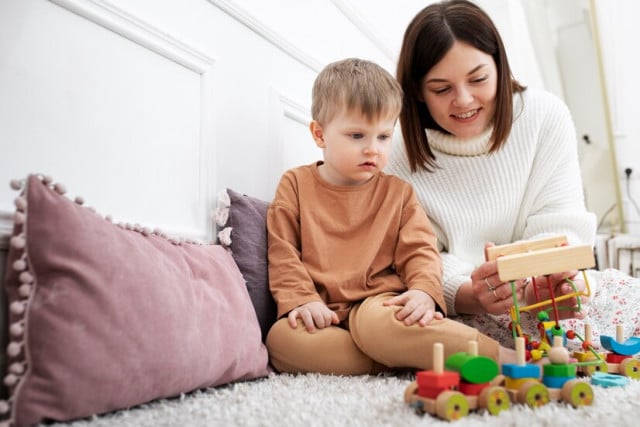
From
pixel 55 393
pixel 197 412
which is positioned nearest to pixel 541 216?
pixel 197 412

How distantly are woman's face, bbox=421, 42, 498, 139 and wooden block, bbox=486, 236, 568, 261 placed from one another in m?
0.43

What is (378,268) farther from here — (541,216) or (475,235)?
(541,216)

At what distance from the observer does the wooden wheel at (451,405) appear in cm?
67

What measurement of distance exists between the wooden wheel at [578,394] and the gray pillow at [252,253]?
63 centimetres

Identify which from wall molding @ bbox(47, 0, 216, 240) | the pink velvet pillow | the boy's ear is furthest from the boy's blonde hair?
the pink velvet pillow

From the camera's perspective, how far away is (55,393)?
65cm

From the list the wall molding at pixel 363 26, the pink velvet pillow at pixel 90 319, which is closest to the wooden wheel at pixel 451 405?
the pink velvet pillow at pixel 90 319

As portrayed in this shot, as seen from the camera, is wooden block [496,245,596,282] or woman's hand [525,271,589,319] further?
woman's hand [525,271,589,319]

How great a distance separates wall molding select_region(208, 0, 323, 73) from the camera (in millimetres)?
1327

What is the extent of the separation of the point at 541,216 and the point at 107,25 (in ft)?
3.46

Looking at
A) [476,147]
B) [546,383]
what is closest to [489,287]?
[546,383]

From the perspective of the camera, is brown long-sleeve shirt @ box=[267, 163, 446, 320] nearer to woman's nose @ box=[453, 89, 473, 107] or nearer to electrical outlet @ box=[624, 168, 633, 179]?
woman's nose @ box=[453, 89, 473, 107]

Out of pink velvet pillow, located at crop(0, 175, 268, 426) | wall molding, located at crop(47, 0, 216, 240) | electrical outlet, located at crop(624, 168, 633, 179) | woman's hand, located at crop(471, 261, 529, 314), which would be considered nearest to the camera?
pink velvet pillow, located at crop(0, 175, 268, 426)

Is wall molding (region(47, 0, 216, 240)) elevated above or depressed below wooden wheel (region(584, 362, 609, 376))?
above
